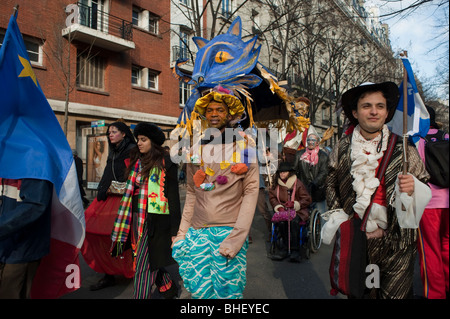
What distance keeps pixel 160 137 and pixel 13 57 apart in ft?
5.22

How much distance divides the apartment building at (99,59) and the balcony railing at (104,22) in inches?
1.7

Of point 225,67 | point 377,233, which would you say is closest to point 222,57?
point 225,67

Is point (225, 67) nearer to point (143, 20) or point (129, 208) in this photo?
point (129, 208)

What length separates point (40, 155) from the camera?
7.56ft

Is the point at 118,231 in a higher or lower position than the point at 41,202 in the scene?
lower

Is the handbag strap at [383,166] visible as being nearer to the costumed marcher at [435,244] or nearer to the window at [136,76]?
the costumed marcher at [435,244]

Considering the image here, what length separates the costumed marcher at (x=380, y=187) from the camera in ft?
7.18

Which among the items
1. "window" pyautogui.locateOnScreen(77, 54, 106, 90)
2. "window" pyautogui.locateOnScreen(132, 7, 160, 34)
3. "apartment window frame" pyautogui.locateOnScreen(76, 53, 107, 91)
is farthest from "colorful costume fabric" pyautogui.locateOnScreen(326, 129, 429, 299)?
Answer: "window" pyautogui.locateOnScreen(132, 7, 160, 34)

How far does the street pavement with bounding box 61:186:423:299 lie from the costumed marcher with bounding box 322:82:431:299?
173 cm

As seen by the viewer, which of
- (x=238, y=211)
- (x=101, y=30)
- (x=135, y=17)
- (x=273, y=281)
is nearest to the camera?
(x=238, y=211)

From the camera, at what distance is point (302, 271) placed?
4.68m

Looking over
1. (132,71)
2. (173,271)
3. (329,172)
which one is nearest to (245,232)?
(329,172)

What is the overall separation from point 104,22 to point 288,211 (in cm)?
1408

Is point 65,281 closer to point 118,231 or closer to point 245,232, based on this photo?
point 118,231
